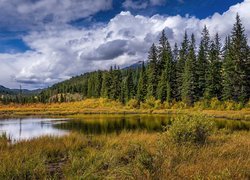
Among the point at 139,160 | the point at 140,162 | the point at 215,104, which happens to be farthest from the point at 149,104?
the point at 140,162

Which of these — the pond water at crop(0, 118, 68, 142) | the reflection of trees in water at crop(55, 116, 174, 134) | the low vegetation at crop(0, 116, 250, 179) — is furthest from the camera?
the reflection of trees in water at crop(55, 116, 174, 134)

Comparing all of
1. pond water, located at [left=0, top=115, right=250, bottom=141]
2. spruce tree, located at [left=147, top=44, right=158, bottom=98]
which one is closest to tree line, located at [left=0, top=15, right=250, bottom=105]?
spruce tree, located at [left=147, top=44, right=158, bottom=98]

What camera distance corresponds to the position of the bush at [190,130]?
1171 centimetres

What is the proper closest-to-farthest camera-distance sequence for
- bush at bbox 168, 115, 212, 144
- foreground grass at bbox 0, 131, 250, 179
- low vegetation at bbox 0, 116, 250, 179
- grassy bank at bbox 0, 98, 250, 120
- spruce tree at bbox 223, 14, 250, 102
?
foreground grass at bbox 0, 131, 250, 179 → low vegetation at bbox 0, 116, 250, 179 → bush at bbox 168, 115, 212, 144 → grassy bank at bbox 0, 98, 250, 120 → spruce tree at bbox 223, 14, 250, 102

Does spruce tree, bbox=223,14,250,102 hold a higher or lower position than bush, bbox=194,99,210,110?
higher

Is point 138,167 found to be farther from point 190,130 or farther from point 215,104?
point 215,104

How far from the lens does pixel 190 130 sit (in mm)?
11945

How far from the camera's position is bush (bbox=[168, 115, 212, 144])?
11.7 meters

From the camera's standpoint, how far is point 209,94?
57.7 metres

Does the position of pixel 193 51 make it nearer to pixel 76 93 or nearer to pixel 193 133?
pixel 193 133

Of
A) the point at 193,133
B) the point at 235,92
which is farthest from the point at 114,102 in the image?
the point at 193,133

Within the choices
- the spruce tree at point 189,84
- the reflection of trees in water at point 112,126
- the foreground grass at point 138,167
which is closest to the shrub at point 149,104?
the spruce tree at point 189,84

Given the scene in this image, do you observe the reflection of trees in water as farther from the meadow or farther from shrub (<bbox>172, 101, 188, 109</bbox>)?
shrub (<bbox>172, 101, 188, 109</bbox>)

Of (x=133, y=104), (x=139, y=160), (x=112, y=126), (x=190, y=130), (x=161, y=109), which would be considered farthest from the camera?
(x=133, y=104)
